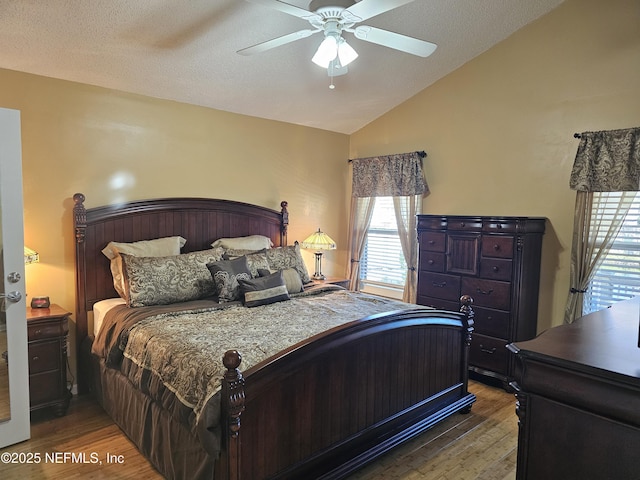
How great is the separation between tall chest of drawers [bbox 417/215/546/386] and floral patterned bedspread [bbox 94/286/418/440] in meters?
0.93

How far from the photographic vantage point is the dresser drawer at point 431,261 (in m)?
4.08

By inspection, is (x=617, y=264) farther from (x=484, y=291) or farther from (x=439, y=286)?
(x=439, y=286)

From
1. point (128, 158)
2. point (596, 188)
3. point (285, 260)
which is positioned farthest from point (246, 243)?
point (596, 188)

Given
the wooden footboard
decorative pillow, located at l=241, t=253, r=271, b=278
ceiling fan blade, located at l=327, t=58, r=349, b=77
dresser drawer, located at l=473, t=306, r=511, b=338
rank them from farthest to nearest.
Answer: dresser drawer, located at l=473, t=306, r=511, b=338
decorative pillow, located at l=241, t=253, r=271, b=278
ceiling fan blade, located at l=327, t=58, r=349, b=77
the wooden footboard

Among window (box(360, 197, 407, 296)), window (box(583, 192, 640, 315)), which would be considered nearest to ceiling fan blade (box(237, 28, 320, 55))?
window (box(583, 192, 640, 315))

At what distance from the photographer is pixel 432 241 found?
4125 mm

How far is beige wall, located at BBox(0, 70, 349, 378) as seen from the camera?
3213mm

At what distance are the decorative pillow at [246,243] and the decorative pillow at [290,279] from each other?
1.78 feet

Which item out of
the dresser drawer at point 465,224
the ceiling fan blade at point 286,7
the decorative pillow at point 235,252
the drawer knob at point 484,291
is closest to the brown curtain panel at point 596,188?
the drawer knob at point 484,291

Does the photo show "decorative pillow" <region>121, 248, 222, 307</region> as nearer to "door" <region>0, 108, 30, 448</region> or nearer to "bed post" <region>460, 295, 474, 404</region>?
"door" <region>0, 108, 30, 448</region>

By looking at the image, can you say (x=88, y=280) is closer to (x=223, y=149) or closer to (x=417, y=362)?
(x=223, y=149)

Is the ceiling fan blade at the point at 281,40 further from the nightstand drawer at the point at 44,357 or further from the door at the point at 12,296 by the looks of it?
the nightstand drawer at the point at 44,357

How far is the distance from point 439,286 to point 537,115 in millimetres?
1760

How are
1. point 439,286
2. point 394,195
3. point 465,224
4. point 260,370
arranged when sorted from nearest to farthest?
point 260,370
point 465,224
point 439,286
point 394,195
